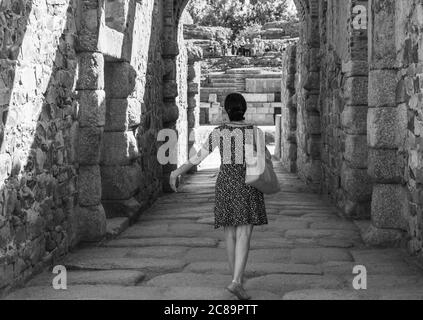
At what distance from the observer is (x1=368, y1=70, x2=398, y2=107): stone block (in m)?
5.73

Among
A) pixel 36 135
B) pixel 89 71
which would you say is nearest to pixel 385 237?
pixel 89 71

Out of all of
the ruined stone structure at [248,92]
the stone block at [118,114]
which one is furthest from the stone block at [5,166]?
the ruined stone structure at [248,92]

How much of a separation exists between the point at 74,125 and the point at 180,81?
18.9ft

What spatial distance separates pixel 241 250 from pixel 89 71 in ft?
7.96

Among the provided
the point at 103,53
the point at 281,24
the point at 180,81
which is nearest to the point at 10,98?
the point at 103,53

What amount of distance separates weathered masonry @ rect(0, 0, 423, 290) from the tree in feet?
98.0

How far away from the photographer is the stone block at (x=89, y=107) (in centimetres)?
581

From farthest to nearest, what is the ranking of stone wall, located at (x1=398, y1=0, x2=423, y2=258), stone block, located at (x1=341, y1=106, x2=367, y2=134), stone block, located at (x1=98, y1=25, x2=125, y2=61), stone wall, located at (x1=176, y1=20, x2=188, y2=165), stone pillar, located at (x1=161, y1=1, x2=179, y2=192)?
stone wall, located at (x1=176, y1=20, x2=188, y2=165)
stone pillar, located at (x1=161, y1=1, x2=179, y2=192)
stone block, located at (x1=341, y1=106, x2=367, y2=134)
stone block, located at (x1=98, y1=25, x2=125, y2=61)
stone wall, located at (x1=398, y1=0, x2=423, y2=258)

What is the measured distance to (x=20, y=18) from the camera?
427 cm

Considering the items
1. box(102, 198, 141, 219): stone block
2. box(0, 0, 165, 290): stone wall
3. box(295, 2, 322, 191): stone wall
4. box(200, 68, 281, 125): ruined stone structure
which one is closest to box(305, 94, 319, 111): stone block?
box(295, 2, 322, 191): stone wall

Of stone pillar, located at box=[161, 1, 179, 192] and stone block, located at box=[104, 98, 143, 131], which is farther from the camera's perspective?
stone pillar, located at box=[161, 1, 179, 192]

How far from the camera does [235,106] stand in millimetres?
4293

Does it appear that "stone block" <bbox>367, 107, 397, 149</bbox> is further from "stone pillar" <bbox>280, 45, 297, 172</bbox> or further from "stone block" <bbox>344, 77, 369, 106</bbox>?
"stone pillar" <bbox>280, 45, 297, 172</bbox>

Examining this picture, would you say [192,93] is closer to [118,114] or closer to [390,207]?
[118,114]
